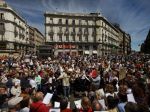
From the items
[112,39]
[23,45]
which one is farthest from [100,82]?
[112,39]

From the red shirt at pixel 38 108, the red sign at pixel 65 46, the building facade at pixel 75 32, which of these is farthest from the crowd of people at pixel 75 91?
the building facade at pixel 75 32

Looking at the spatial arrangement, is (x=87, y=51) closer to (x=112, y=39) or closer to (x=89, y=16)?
(x=89, y=16)

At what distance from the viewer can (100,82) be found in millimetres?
21328

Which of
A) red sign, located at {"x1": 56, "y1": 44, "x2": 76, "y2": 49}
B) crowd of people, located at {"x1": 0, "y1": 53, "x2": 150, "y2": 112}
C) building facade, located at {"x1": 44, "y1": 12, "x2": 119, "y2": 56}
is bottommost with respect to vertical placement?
crowd of people, located at {"x1": 0, "y1": 53, "x2": 150, "y2": 112}

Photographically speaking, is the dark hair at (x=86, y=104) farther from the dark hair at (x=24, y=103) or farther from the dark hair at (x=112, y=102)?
the dark hair at (x=24, y=103)

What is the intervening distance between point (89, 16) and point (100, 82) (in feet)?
324

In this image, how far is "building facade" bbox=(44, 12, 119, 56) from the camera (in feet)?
373

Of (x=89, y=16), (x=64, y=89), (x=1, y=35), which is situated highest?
(x=89, y=16)

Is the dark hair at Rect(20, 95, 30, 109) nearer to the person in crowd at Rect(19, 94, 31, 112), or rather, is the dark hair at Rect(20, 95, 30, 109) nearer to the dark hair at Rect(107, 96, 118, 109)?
the person in crowd at Rect(19, 94, 31, 112)

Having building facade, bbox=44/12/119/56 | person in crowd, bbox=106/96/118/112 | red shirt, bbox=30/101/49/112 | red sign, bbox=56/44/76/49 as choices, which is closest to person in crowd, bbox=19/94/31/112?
red shirt, bbox=30/101/49/112

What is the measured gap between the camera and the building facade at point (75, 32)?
373 feet

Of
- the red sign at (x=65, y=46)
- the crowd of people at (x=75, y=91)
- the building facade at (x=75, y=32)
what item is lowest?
the crowd of people at (x=75, y=91)

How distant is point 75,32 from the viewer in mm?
118188

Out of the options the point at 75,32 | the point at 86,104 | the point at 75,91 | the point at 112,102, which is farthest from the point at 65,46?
the point at 86,104
